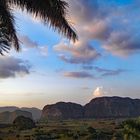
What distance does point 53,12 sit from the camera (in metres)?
14.2

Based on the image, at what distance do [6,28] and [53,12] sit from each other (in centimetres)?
242

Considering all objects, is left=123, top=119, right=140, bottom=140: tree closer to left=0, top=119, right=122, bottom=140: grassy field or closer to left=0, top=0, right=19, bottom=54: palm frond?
left=0, top=0, right=19, bottom=54: palm frond

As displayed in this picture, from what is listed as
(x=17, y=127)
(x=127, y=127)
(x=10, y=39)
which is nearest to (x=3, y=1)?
(x=10, y=39)

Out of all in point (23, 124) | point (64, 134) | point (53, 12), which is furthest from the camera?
point (23, 124)

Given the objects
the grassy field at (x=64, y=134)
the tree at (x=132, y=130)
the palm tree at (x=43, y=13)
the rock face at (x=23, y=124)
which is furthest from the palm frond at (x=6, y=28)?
the rock face at (x=23, y=124)

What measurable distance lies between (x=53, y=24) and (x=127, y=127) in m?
17.5

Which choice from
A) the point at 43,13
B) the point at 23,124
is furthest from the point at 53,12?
the point at 23,124

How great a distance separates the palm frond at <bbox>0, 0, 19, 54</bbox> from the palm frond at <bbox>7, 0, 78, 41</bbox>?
80cm

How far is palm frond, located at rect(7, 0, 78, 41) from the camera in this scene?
14163 mm

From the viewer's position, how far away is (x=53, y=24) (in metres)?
14.4

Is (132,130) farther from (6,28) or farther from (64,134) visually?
(64,134)

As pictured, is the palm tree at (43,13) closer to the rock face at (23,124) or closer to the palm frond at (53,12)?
the palm frond at (53,12)

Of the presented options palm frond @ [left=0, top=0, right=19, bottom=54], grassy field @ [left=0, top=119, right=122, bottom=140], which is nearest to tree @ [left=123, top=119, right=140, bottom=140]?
palm frond @ [left=0, top=0, right=19, bottom=54]

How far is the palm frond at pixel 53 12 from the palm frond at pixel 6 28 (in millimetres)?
797
